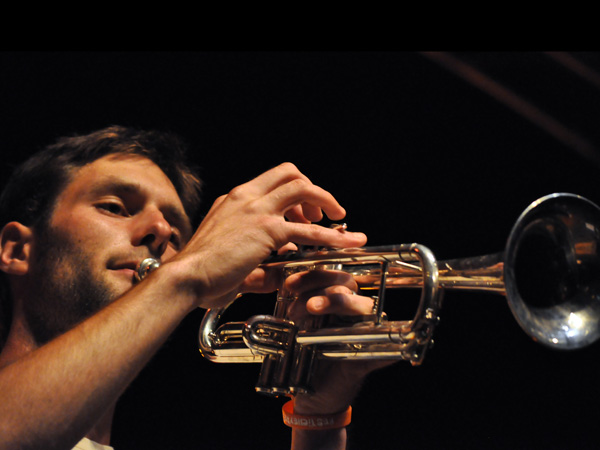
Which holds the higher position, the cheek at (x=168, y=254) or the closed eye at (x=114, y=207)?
the closed eye at (x=114, y=207)

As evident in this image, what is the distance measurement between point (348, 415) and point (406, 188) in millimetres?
956

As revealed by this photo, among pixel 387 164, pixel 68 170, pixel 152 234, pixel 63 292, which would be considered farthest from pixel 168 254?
pixel 387 164

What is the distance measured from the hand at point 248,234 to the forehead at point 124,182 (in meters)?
0.76

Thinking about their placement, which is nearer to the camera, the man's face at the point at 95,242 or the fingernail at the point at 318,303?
the fingernail at the point at 318,303

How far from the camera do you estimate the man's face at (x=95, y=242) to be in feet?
6.70

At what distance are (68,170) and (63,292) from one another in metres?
0.55

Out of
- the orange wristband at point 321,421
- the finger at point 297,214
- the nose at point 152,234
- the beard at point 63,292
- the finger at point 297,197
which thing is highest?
the finger at point 297,197

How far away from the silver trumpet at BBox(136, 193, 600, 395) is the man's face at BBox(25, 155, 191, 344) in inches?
24.0

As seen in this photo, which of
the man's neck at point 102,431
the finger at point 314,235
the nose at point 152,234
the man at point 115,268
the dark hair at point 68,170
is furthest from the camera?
the dark hair at point 68,170

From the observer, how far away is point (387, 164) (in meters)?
2.50

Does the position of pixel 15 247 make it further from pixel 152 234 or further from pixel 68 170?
pixel 152 234

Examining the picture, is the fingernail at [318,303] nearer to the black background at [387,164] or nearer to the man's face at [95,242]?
the man's face at [95,242]

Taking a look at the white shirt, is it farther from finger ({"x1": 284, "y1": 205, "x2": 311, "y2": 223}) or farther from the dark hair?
finger ({"x1": 284, "y1": 205, "x2": 311, "y2": 223})

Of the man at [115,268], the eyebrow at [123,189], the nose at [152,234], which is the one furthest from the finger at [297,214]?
the eyebrow at [123,189]
